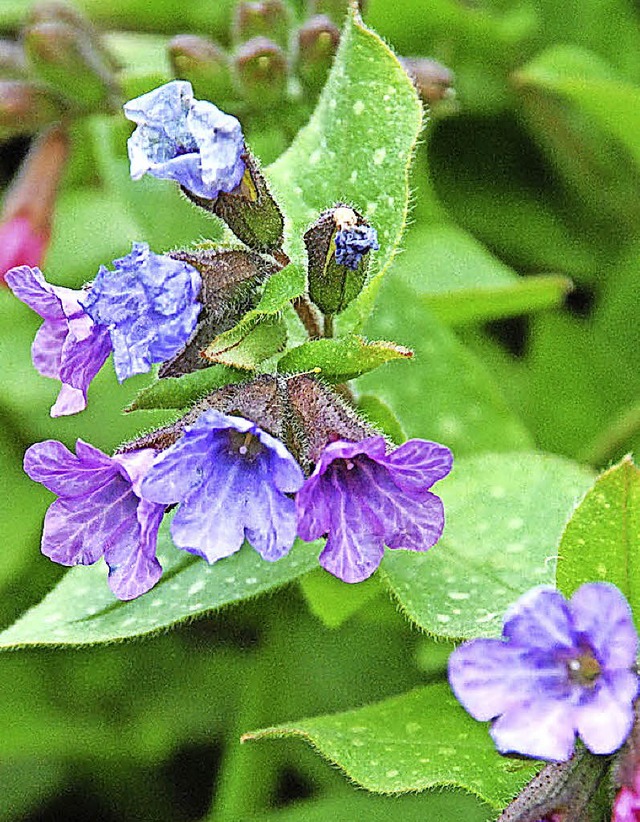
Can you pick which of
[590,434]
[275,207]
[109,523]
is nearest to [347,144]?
[275,207]

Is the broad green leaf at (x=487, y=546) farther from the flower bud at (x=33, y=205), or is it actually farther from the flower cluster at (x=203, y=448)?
the flower bud at (x=33, y=205)

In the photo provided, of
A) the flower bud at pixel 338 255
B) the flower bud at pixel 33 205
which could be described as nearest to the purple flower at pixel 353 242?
the flower bud at pixel 338 255

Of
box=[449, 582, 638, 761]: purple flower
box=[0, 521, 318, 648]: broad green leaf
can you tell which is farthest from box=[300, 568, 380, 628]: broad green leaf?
box=[449, 582, 638, 761]: purple flower

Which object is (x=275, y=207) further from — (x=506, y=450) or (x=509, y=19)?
(x=509, y=19)

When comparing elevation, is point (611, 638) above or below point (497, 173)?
above

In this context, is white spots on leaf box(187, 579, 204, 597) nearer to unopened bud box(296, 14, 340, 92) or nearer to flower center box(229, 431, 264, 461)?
flower center box(229, 431, 264, 461)

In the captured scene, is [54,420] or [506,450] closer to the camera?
[506,450]
